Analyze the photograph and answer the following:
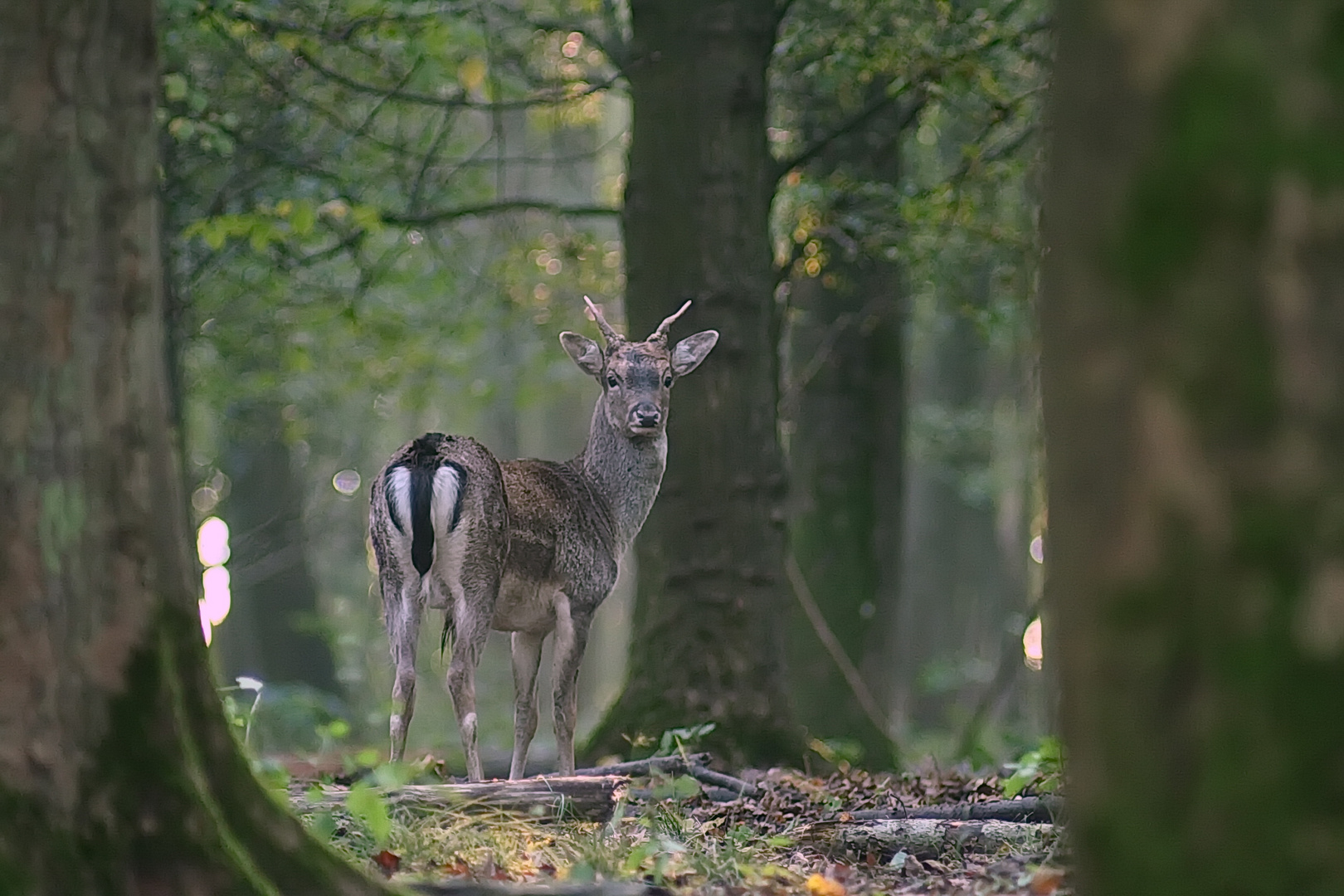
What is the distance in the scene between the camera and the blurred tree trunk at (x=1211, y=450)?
7.79 feet

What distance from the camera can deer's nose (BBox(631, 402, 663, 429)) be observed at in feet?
26.9

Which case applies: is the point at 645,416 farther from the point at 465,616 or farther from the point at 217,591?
the point at 217,591

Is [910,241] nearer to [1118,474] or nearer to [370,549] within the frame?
[370,549]

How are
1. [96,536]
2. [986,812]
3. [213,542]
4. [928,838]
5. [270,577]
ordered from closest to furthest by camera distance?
1. [96,536]
2. [928,838]
3. [986,812]
4. [213,542]
5. [270,577]

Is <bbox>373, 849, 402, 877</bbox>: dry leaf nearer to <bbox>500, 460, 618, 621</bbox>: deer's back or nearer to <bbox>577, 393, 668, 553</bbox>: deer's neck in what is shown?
<bbox>500, 460, 618, 621</bbox>: deer's back

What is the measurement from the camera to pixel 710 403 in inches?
344

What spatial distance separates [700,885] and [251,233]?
5.24 metres

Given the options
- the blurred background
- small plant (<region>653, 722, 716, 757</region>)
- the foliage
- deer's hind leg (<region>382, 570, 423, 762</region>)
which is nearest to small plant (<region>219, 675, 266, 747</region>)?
the blurred background

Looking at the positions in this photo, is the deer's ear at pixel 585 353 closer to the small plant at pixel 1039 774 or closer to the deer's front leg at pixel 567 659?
the deer's front leg at pixel 567 659

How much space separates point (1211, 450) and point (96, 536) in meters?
2.49

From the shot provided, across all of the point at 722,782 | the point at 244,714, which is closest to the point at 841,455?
the point at 722,782

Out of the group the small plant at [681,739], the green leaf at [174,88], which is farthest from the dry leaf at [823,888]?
the green leaf at [174,88]

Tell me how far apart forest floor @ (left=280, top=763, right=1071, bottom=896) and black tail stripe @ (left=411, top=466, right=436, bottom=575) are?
4.85ft

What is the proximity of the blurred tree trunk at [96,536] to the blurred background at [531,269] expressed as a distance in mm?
2681
